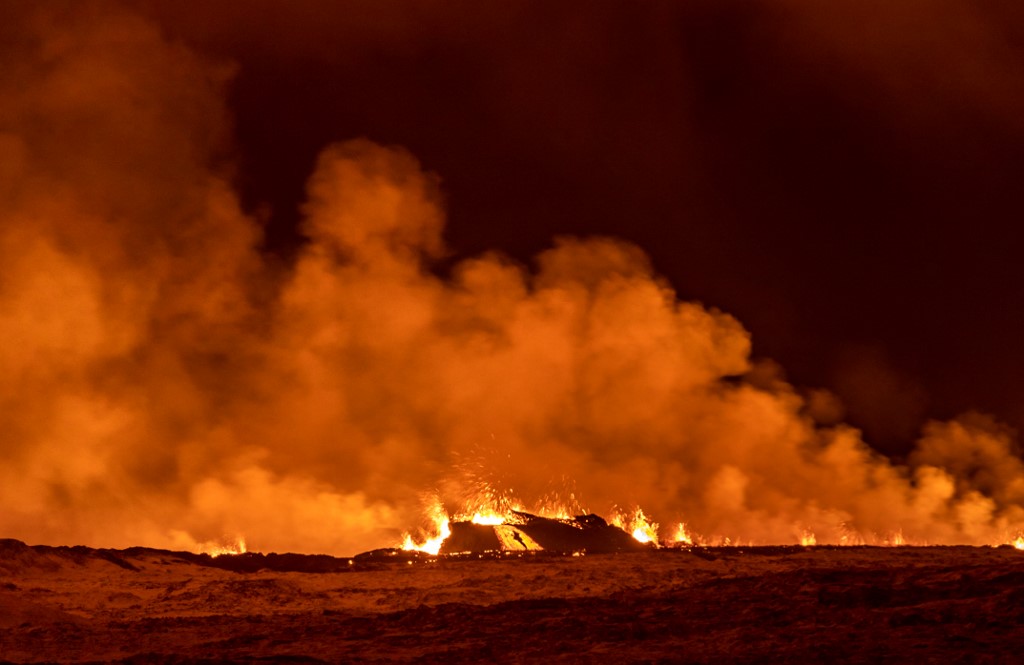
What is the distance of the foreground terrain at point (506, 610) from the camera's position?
1531 centimetres

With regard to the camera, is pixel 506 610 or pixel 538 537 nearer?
pixel 506 610

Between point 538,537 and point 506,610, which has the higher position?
point 538,537

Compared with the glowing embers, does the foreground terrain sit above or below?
below

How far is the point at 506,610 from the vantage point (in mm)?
21219

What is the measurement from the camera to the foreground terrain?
15.3 meters

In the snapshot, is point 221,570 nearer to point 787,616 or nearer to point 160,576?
point 160,576

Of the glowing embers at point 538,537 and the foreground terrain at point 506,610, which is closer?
the foreground terrain at point 506,610

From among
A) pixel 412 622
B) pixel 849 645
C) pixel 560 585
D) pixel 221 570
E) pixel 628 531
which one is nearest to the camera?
pixel 849 645

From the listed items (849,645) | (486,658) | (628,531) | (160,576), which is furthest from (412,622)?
(628,531)

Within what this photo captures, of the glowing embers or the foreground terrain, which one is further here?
the glowing embers

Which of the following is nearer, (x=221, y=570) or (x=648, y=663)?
(x=648, y=663)

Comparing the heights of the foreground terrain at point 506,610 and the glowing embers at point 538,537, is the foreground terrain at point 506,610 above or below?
below

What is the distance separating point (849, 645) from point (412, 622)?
952 cm

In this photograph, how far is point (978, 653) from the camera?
13.0 m
